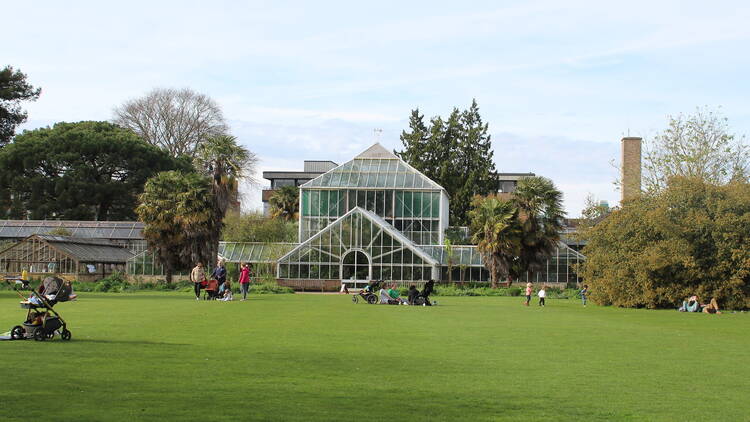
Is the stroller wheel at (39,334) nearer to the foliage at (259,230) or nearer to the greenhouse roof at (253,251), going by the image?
the greenhouse roof at (253,251)

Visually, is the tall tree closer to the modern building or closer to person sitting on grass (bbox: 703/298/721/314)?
person sitting on grass (bbox: 703/298/721/314)

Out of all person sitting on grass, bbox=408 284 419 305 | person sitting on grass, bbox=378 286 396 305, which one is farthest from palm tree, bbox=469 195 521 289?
person sitting on grass, bbox=408 284 419 305

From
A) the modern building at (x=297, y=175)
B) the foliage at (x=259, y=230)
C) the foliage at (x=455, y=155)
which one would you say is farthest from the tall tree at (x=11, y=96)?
the modern building at (x=297, y=175)

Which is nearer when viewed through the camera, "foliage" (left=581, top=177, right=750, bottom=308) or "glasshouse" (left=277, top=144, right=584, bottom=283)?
"foliage" (left=581, top=177, right=750, bottom=308)

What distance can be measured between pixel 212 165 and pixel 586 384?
46266 millimetres

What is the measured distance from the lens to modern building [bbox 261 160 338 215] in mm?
114750

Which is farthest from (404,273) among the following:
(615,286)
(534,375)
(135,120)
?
(534,375)

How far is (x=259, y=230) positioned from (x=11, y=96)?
29.0 meters

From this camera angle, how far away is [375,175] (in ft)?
219

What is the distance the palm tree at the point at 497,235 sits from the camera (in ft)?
180

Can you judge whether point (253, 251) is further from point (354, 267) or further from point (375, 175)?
point (375, 175)

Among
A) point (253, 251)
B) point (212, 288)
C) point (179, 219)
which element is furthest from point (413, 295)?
point (253, 251)

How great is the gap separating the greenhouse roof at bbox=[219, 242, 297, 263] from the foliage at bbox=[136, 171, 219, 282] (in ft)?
20.5

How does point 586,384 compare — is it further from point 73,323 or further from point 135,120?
point 135,120
